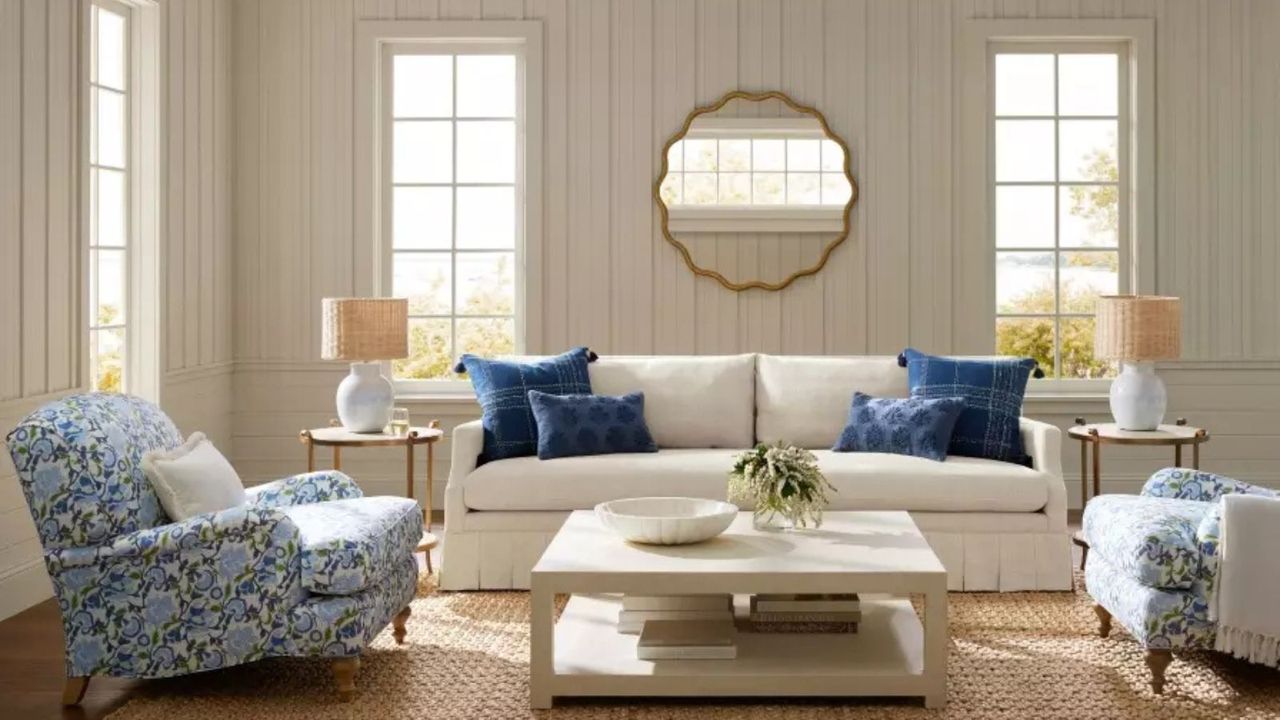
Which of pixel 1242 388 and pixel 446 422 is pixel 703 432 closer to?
pixel 446 422

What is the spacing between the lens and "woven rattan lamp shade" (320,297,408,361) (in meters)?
5.54

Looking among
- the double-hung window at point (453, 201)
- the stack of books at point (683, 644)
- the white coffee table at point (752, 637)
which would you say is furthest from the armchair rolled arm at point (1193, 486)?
the double-hung window at point (453, 201)

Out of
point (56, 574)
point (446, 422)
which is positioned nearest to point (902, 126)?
point (446, 422)

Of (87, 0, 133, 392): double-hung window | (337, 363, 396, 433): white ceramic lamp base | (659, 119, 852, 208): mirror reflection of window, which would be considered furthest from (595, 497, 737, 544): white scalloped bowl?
(659, 119, 852, 208): mirror reflection of window

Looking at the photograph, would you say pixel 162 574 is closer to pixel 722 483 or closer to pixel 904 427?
A: pixel 722 483

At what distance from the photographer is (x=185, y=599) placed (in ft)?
12.2

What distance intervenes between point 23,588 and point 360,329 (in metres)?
1.57

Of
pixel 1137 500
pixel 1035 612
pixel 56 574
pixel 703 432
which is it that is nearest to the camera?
pixel 56 574

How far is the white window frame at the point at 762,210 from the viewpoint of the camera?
7.12m

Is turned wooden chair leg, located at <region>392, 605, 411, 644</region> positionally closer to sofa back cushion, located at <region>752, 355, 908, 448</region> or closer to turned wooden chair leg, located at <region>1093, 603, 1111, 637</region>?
sofa back cushion, located at <region>752, 355, 908, 448</region>

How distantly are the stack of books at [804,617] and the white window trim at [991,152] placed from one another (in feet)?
11.3

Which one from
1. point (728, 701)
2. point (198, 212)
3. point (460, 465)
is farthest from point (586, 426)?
point (198, 212)

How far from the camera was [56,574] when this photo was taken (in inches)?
145

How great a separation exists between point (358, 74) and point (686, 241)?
1940mm
